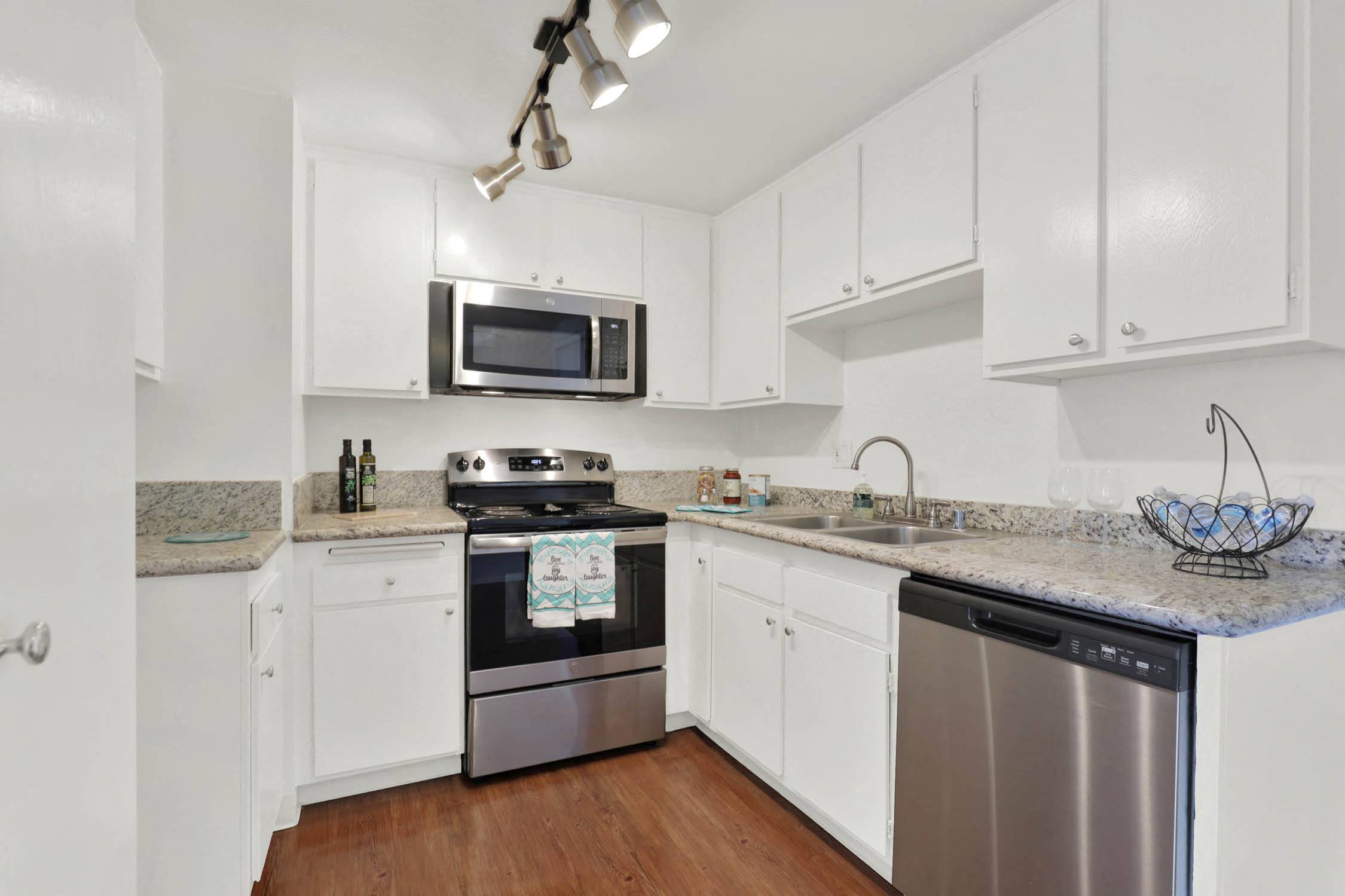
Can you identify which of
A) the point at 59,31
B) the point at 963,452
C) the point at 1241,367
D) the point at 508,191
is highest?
the point at 508,191

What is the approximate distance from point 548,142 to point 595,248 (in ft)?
3.08

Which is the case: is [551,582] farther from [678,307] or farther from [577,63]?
[577,63]

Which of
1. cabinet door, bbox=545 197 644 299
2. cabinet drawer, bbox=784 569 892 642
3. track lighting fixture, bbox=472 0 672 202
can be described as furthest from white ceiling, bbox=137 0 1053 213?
cabinet drawer, bbox=784 569 892 642

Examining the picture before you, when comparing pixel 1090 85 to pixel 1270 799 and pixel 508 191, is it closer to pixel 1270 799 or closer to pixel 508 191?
pixel 1270 799

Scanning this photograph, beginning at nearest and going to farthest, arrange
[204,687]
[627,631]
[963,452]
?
1. [204,687]
2. [963,452]
3. [627,631]

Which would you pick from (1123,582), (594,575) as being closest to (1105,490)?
(1123,582)

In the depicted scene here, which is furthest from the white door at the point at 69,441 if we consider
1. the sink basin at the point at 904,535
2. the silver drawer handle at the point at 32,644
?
the sink basin at the point at 904,535

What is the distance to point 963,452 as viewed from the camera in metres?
2.31

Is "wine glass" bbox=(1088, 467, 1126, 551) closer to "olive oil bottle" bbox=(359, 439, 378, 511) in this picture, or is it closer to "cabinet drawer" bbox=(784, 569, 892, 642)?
"cabinet drawer" bbox=(784, 569, 892, 642)

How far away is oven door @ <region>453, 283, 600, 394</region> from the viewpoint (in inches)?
105

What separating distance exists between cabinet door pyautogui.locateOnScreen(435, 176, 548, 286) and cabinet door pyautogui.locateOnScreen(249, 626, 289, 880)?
1542 millimetres

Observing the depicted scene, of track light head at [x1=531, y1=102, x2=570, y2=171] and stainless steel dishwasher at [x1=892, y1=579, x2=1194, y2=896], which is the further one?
track light head at [x1=531, y1=102, x2=570, y2=171]

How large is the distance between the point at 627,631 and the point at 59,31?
7.46ft

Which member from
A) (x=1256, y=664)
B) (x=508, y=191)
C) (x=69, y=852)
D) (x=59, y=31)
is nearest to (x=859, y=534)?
(x=1256, y=664)
